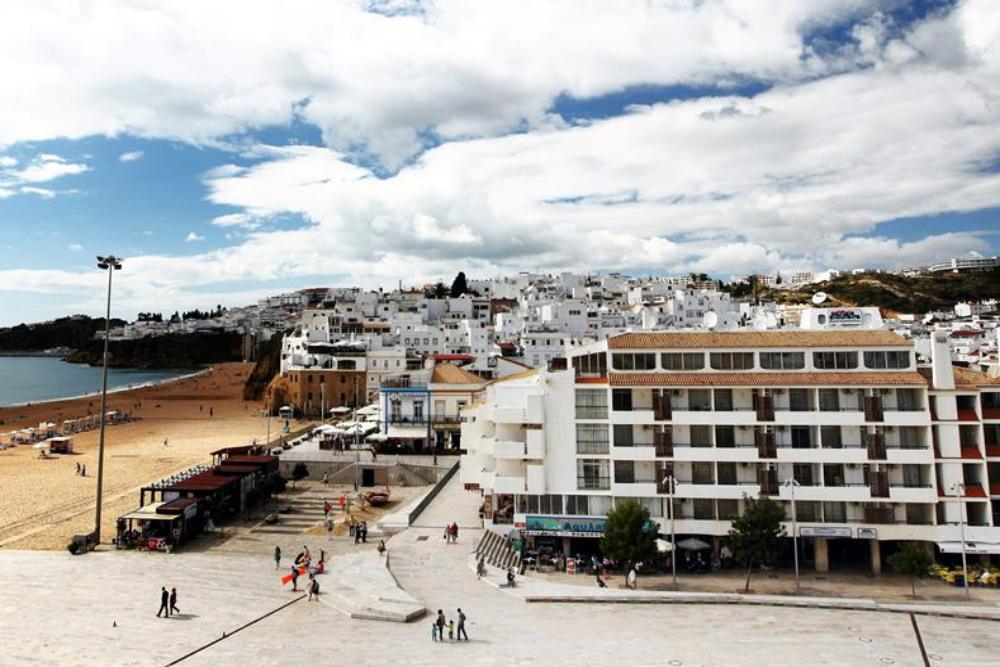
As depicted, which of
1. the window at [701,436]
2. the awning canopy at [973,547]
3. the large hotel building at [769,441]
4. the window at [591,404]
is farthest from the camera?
the window at [591,404]

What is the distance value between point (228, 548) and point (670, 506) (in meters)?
23.9

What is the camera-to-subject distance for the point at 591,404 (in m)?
36.1

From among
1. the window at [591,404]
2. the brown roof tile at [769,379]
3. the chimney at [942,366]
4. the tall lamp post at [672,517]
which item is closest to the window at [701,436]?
the tall lamp post at [672,517]

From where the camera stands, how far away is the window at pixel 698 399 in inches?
1395

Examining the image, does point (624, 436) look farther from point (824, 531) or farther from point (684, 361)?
point (824, 531)

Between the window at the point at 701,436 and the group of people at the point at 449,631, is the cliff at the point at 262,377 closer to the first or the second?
the window at the point at 701,436

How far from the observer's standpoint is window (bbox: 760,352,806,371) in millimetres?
35844

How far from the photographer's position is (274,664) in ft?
67.6

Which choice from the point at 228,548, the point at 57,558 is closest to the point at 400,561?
the point at 228,548

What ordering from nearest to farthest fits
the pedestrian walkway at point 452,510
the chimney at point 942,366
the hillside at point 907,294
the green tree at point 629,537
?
the green tree at point 629,537 < the chimney at point 942,366 < the pedestrian walkway at point 452,510 < the hillside at point 907,294

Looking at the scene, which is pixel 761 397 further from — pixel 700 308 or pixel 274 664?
pixel 700 308

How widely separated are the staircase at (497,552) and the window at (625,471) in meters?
6.96

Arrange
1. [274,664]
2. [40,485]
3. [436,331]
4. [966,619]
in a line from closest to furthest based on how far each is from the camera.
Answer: [274,664]
[966,619]
[40,485]
[436,331]

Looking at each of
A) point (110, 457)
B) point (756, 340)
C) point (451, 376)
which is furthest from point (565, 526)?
point (110, 457)
